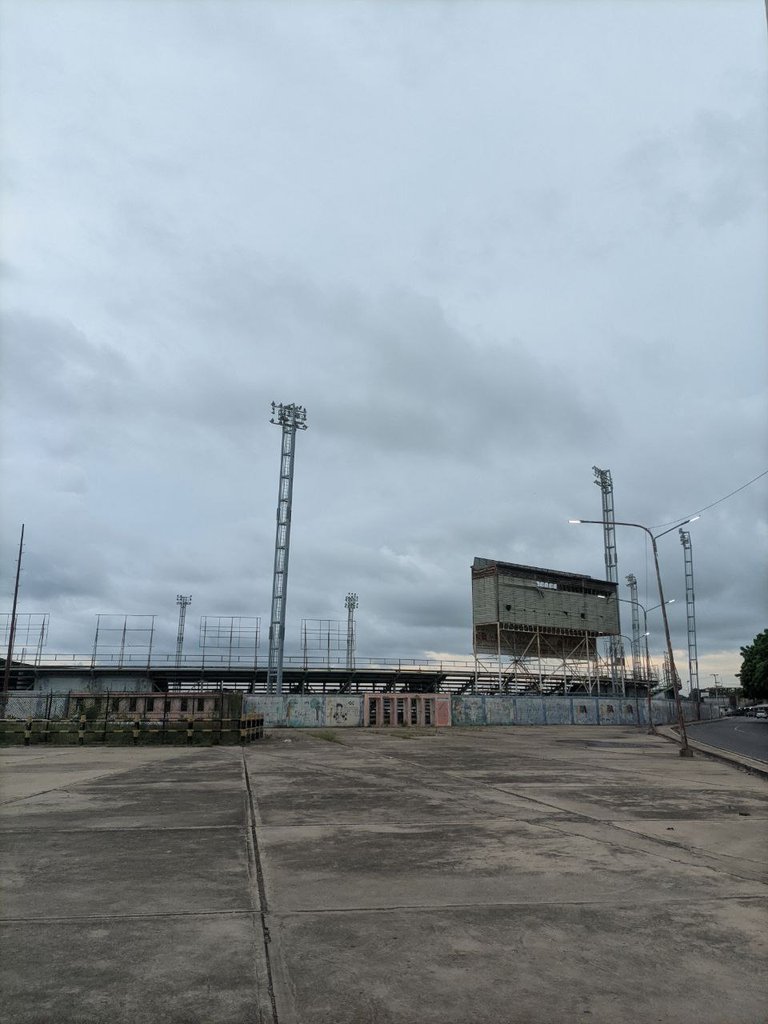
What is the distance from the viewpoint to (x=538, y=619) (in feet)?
215

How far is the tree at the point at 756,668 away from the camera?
73062 millimetres

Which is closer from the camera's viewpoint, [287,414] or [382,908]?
[382,908]

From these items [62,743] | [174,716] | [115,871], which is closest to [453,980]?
[115,871]

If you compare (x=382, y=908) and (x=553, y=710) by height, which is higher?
(x=382, y=908)

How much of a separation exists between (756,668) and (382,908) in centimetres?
8208

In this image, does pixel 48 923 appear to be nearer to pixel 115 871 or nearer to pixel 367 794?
pixel 115 871

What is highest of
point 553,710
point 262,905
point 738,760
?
point 262,905

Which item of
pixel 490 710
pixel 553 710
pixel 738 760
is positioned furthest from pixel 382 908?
pixel 553 710

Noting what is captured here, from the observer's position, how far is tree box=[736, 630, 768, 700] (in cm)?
7306

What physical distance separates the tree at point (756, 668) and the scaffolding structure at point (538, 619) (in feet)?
53.4

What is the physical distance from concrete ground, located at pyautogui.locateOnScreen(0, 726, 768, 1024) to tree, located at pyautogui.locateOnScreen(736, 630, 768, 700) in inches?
2798

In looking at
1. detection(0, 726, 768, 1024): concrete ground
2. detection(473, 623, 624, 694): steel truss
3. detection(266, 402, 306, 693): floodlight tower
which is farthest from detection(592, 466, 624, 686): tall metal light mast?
detection(0, 726, 768, 1024): concrete ground

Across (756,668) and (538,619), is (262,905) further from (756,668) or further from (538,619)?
(756,668)

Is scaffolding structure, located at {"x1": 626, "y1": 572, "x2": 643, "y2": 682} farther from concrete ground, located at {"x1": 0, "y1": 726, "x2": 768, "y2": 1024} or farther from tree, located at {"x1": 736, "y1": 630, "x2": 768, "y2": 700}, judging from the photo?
concrete ground, located at {"x1": 0, "y1": 726, "x2": 768, "y2": 1024}
